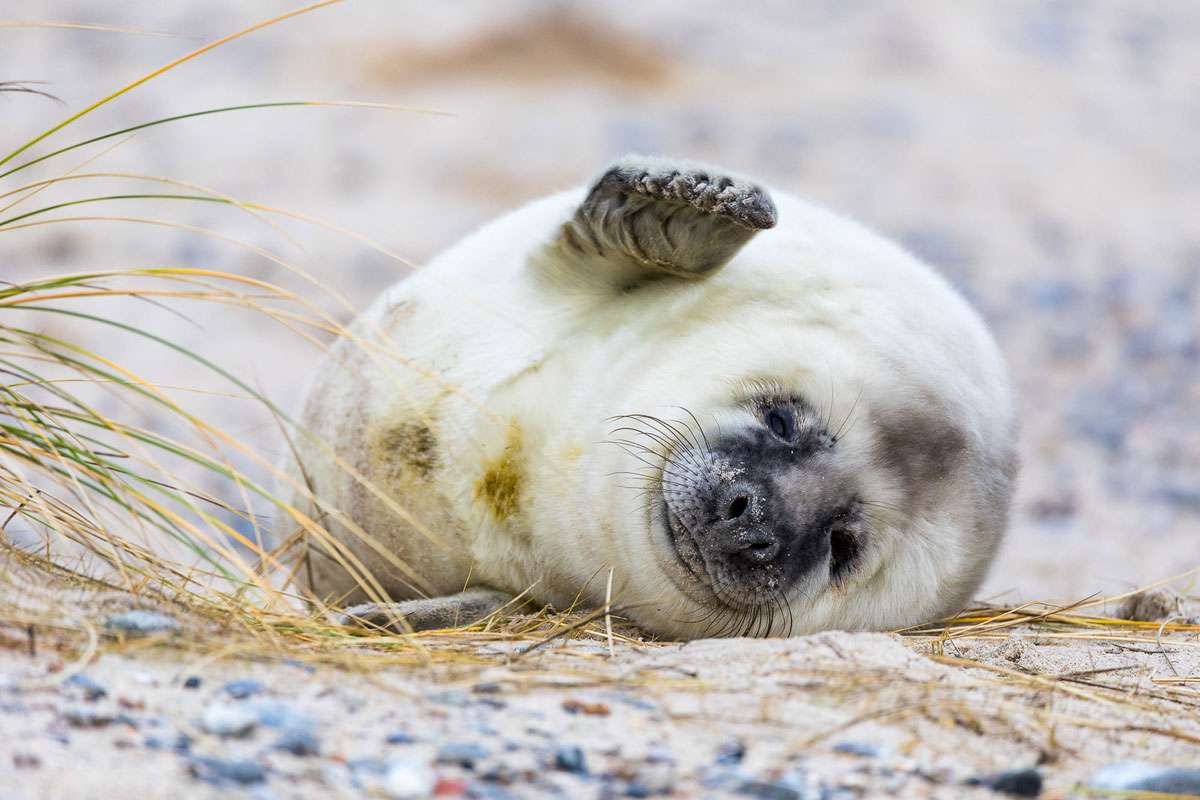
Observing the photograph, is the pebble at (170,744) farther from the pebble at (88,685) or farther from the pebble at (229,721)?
the pebble at (88,685)

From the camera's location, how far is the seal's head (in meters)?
2.69

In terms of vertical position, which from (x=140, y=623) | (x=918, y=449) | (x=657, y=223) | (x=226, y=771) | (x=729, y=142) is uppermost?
(x=729, y=142)

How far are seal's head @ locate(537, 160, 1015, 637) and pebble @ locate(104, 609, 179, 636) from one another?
3.52 ft

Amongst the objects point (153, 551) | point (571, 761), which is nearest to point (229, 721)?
point (571, 761)

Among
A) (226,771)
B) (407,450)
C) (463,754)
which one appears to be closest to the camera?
(226,771)

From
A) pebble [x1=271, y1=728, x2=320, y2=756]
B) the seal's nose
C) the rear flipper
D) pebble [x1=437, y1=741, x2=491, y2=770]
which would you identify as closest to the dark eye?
the seal's nose

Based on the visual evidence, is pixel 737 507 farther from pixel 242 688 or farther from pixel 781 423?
pixel 242 688

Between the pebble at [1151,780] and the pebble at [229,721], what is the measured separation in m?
1.13

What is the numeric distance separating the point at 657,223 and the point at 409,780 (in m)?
1.64

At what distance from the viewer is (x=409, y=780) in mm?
1608

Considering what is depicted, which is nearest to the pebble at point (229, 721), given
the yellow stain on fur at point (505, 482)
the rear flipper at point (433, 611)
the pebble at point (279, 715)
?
the pebble at point (279, 715)

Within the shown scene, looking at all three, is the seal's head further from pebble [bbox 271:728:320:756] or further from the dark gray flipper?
pebble [bbox 271:728:320:756]

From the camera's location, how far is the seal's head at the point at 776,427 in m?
2.69

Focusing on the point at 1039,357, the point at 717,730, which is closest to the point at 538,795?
the point at 717,730
